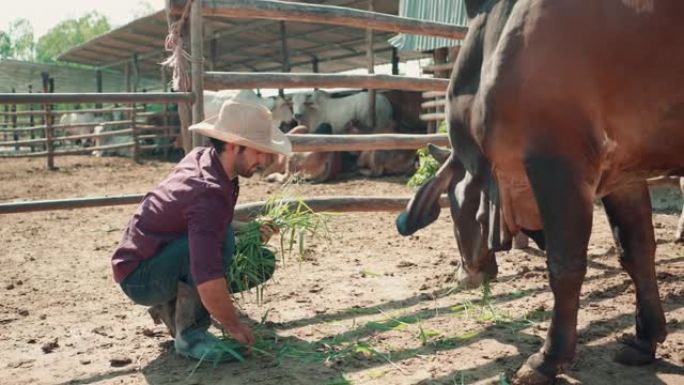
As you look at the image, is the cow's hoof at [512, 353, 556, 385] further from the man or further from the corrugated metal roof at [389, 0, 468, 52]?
the corrugated metal roof at [389, 0, 468, 52]

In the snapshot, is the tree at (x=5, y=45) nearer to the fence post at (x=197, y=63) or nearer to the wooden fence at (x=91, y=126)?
the wooden fence at (x=91, y=126)

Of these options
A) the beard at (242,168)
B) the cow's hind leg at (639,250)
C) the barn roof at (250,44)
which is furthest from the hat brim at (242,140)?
the barn roof at (250,44)

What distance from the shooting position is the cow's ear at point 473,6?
10.4ft

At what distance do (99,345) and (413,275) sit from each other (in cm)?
219

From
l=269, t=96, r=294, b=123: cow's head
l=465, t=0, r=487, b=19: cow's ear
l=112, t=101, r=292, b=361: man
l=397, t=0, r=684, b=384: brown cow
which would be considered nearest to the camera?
l=397, t=0, r=684, b=384: brown cow

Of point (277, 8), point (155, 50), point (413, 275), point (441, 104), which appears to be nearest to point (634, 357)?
point (413, 275)

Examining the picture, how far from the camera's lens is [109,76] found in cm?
3250

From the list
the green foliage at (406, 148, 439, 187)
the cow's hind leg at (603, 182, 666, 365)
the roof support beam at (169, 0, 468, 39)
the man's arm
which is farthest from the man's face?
the green foliage at (406, 148, 439, 187)

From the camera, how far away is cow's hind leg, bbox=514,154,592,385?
2.57 m

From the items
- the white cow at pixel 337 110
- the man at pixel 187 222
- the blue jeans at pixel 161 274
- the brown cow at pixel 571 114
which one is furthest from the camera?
the white cow at pixel 337 110

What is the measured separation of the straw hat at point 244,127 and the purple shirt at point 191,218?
129 millimetres

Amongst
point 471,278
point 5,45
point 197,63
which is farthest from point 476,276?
point 5,45

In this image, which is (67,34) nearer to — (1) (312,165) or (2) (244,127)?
(1) (312,165)

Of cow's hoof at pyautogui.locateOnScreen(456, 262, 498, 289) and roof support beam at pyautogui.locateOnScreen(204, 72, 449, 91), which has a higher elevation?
roof support beam at pyautogui.locateOnScreen(204, 72, 449, 91)
